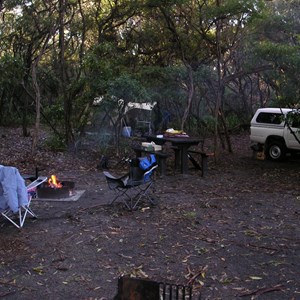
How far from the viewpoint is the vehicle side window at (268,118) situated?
13.9 m

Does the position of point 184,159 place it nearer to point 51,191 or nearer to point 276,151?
point 51,191

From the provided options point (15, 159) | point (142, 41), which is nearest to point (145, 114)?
point (142, 41)

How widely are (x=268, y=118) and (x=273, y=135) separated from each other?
23.5 inches

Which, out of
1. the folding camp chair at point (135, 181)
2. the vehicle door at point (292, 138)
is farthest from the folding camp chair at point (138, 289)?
the vehicle door at point (292, 138)

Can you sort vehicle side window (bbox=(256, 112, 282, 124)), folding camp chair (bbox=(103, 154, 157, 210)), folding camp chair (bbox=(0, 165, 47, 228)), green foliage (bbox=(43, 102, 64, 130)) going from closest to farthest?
folding camp chair (bbox=(0, 165, 47, 228)) < folding camp chair (bbox=(103, 154, 157, 210)) < vehicle side window (bbox=(256, 112, 282, 124)) < green foliage (bbox=(43, 102, 64, 130))

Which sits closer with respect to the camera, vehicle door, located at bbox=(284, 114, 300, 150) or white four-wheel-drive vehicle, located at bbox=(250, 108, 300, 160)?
vehicle door, located at bbox=(284, 114, 300, 150)

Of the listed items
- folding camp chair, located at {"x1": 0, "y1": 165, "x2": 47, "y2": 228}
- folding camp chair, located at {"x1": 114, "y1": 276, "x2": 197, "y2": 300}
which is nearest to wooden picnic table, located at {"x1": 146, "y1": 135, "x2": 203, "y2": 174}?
folding camp chair, located at {"x1": 0, "y1": 165, "x2": 47, "y2": 228}

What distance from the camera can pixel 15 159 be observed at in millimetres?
11945

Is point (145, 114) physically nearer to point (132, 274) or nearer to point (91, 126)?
point (91, 126)

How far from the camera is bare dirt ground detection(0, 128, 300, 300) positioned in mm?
4180

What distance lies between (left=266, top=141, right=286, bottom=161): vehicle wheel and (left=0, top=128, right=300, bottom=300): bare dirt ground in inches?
183

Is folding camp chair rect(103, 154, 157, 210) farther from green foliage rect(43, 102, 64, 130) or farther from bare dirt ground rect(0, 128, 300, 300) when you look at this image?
green foliage rect(43, 102, 64, 130)

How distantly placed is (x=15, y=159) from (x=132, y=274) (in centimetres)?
831

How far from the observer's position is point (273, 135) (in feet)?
46.0
